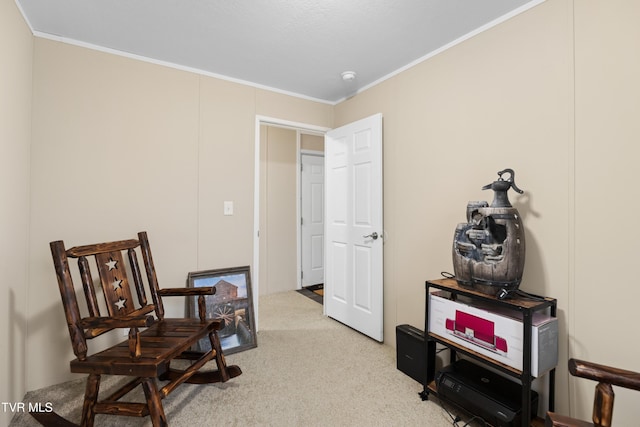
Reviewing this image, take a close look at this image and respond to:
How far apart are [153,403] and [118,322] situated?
425 mm

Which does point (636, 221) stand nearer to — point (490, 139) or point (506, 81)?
point (490, 139)

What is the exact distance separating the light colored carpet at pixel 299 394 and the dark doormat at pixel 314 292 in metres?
1.23

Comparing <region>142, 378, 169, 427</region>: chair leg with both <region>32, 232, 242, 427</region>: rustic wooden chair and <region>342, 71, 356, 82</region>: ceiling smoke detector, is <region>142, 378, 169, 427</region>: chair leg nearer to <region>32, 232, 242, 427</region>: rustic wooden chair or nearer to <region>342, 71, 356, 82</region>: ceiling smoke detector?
<region>32, 232, 242, 427</region>: rustic wooden chair

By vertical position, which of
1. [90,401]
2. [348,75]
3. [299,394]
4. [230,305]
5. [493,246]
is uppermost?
[348,75]

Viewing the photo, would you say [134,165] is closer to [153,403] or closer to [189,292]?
[189,292]

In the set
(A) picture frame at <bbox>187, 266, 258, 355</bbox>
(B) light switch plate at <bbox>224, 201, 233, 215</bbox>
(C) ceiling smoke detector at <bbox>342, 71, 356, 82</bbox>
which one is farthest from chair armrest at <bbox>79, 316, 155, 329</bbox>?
(C) ceiling smoke detector at <bbox>342, 71, 356, 82</bbox>

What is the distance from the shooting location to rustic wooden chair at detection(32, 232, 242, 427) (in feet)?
4.86

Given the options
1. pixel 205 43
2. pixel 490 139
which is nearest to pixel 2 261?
pixel 205 43

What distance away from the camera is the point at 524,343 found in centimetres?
142

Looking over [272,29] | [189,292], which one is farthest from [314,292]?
[272,29]

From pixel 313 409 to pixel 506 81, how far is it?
7.49 ft

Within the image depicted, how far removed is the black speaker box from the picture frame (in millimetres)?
1214

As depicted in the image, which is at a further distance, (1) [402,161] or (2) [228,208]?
(2) [228,208]

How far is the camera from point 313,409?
180 centimetres
